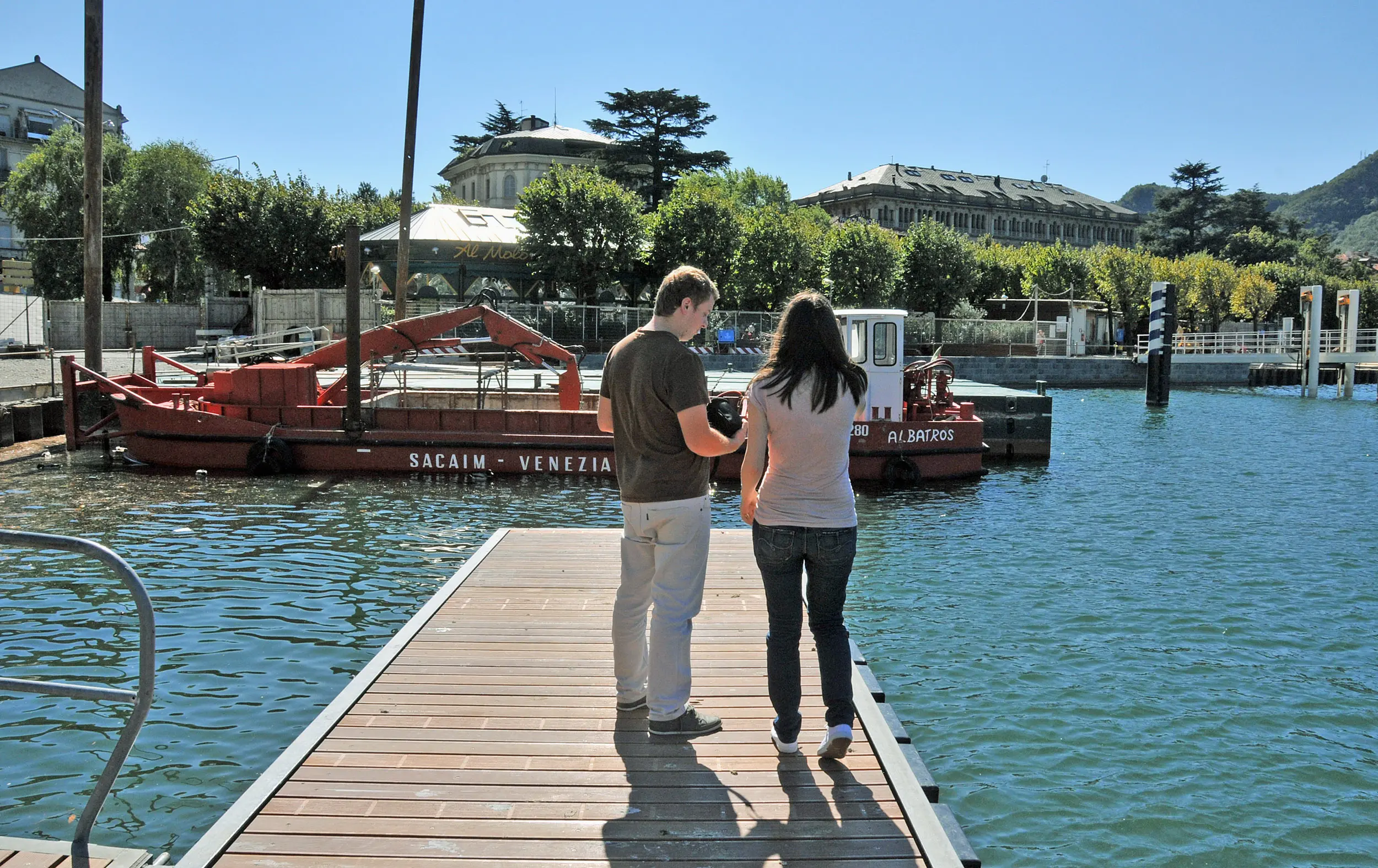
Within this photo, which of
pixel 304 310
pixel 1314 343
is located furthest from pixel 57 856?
pixel 1314 343

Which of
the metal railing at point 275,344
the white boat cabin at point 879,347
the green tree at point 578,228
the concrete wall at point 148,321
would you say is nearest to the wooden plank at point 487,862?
the white boat cabin at point 879,347

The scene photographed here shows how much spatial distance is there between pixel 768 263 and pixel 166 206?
30812 millimetres

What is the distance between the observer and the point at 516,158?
253 feet

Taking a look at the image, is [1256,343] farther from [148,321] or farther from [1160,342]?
[148,321]

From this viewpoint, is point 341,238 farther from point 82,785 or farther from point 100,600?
point 82,785

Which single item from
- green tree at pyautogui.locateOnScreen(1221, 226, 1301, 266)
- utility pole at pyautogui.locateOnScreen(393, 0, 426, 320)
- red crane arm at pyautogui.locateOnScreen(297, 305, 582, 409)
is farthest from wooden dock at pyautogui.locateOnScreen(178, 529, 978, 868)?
green tree at pyautogui.locateOnScreen(1221, 226, 1301, 266)

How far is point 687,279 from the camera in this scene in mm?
4848

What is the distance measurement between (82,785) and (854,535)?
480 centimetres

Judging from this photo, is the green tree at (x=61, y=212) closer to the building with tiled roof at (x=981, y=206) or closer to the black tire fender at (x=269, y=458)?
the black tire fender at (x=269, y=458)

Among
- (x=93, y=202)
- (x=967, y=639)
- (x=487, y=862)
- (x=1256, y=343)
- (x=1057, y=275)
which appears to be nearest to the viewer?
(x=487, y=862)

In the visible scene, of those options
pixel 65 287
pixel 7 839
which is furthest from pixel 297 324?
pixel 7 839

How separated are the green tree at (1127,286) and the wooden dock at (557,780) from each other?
64.6m

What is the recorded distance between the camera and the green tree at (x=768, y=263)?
4803cm

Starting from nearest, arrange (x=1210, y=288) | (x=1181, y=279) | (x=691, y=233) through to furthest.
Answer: (x=691, y=233), (x=1181, y=279), (x=1210, y=288)
